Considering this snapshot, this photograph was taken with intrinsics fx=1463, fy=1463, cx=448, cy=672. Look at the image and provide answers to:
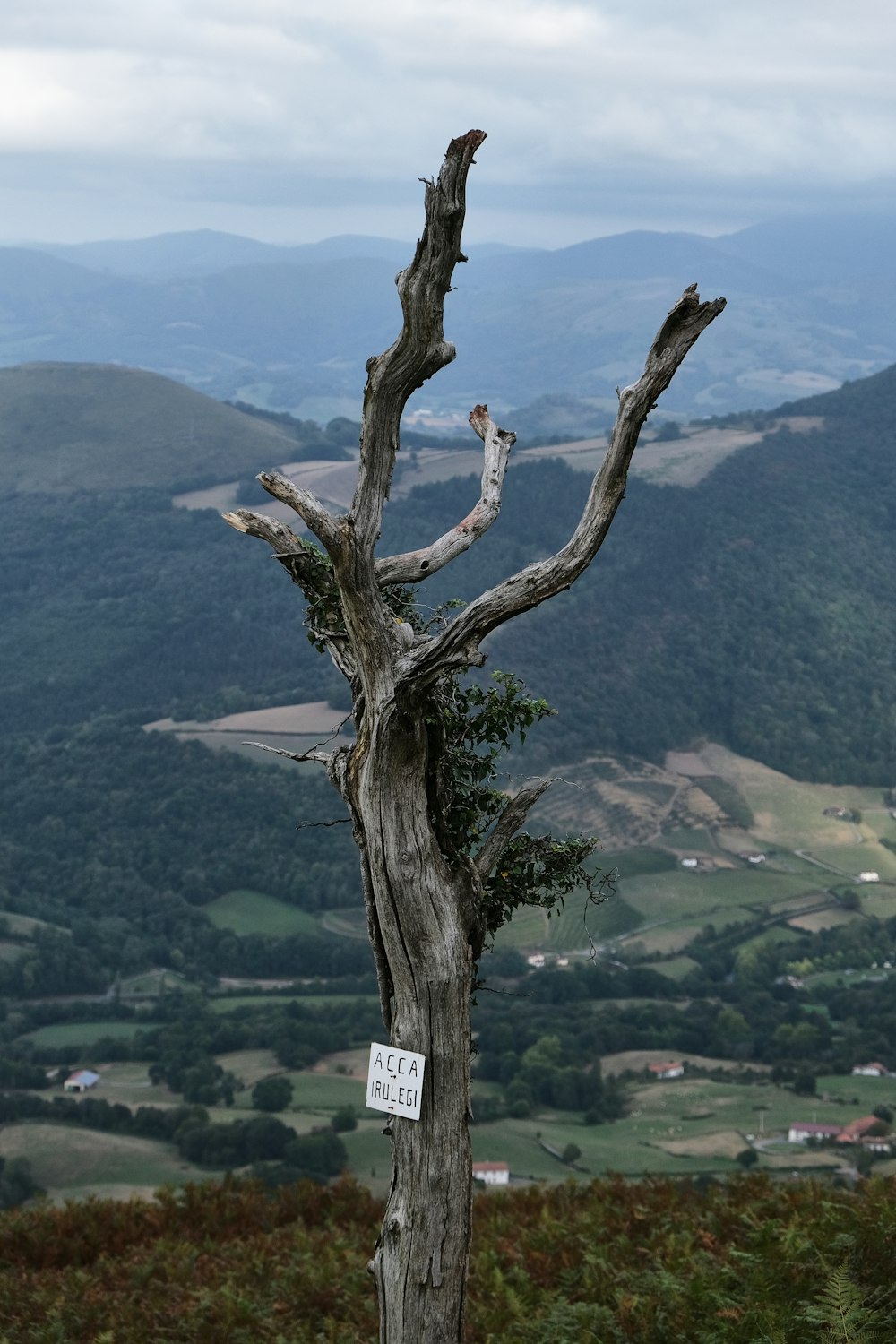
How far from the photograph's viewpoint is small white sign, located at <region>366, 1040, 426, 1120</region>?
620 centimetres

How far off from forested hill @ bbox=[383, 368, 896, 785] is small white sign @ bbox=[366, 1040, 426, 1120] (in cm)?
8423

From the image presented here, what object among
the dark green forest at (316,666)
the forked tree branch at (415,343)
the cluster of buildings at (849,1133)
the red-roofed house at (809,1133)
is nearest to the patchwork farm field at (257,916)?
the dark green forest at (316,666)

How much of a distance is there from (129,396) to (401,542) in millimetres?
70815

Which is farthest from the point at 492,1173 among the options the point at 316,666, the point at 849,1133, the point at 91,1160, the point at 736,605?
the point at 316,666

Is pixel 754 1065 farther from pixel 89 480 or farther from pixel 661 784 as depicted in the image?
pixel 89 480

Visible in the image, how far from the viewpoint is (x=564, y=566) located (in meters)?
6.00

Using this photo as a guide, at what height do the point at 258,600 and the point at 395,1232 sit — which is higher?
the point at 258,600

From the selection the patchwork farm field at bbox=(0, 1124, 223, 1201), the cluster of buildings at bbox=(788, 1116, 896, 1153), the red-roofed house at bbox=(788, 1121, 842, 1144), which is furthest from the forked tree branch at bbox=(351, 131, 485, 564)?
the red-roofed house at bbox=(788, 1121, 842, 1144)

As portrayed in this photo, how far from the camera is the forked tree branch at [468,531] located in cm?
635

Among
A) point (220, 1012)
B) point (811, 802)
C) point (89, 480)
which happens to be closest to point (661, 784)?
point (811, 802)

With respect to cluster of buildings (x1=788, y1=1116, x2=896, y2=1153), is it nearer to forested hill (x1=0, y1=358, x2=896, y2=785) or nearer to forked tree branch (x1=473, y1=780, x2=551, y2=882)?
forked tree branch (x1=473, y1=780, x2=551, y2=882)

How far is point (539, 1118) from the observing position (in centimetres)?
4675

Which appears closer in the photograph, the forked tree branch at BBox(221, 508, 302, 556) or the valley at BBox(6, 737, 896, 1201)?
the forked tree branch at BBox(221, 508, 302, 556)

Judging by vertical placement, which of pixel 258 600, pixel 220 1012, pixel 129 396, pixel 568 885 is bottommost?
pixel 220 1012
